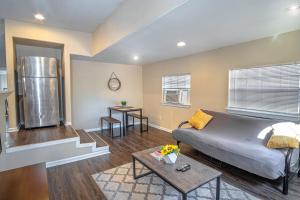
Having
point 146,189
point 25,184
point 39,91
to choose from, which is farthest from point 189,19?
point 39,91

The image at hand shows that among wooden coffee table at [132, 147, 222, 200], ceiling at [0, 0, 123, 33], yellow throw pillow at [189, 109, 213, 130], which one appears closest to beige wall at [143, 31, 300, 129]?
yellow throw pillow at [189, 109, 213, 130]

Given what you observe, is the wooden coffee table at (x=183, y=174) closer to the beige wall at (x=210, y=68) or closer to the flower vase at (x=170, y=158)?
the flower vase at (x=170, y=158)

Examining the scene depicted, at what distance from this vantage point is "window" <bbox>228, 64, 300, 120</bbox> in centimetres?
259

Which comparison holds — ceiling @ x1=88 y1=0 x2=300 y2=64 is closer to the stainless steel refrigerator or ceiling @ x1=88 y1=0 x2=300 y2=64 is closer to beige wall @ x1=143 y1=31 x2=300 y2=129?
beige wall @ x1=143 y1=31 x2=300 y2=129

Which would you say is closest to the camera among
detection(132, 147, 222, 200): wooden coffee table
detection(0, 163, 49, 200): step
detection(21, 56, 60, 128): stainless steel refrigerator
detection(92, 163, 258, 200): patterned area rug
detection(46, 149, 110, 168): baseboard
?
detection(0, 163, 49, 200): step

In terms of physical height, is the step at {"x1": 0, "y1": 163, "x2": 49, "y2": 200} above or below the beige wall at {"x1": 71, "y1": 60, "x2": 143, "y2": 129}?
below

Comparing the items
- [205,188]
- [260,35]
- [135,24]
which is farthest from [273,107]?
[135,24]

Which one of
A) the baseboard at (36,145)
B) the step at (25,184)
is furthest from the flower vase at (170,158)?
the baseboard at (36,145)

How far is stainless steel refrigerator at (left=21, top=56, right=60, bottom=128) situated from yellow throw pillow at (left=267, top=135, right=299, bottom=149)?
14.1ft

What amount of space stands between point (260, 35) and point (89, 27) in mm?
3463

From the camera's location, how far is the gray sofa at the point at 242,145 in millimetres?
2033

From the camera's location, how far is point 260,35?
271cm

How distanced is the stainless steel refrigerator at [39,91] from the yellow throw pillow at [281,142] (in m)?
4.28

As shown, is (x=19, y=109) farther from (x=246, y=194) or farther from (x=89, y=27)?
(x=246, y=194)
